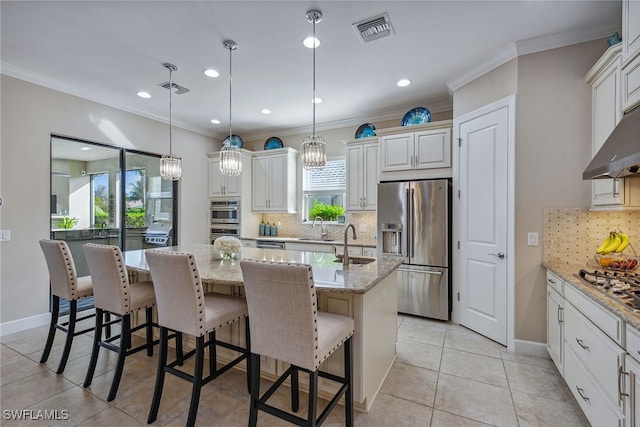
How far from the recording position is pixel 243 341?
2.48 meters

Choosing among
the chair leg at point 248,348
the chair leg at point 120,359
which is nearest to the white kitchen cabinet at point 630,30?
the chair leg at point 248,348

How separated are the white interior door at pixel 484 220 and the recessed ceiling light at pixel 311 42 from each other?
1884 mm

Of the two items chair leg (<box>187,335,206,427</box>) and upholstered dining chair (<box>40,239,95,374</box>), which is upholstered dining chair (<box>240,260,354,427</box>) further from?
upholstered dining chair (<box>40,239,95,374</box>)

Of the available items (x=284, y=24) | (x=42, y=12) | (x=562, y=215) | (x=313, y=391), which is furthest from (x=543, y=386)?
(x=42, y=12)

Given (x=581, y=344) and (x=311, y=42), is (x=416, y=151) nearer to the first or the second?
(x=311, y=42)

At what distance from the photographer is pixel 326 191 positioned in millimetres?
5227

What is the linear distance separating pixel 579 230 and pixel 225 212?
495cm

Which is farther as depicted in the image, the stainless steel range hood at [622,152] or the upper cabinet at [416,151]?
the upper cabinet at [416,151]

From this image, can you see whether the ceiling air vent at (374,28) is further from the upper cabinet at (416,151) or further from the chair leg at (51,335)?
the chair leg at (51,335)

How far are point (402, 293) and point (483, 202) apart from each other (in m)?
1.50

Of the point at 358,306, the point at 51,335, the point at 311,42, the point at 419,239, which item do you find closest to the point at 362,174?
the point at 419,239

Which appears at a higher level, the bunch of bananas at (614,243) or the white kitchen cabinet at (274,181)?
the white kitchen cabinet at (274,181)

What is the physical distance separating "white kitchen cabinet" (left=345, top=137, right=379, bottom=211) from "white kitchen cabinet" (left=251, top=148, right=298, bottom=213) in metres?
1.17

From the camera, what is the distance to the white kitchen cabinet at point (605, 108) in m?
2.17
